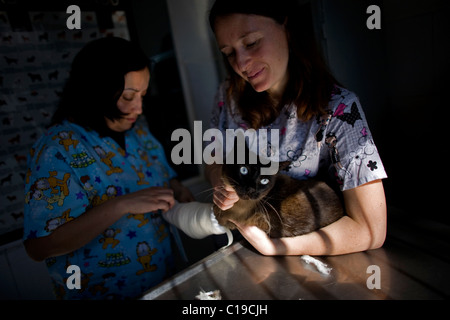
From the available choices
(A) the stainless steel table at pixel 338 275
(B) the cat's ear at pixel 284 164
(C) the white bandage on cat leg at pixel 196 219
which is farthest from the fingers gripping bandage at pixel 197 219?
(B) the cat's ear at pixel 284 164

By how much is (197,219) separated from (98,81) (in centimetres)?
75

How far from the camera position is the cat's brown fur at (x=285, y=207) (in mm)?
1132

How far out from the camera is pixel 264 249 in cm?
108

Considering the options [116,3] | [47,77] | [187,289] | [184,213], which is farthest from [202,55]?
[187,289]

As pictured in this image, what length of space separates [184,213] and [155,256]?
284mm

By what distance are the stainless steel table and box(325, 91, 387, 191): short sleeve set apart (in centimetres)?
29

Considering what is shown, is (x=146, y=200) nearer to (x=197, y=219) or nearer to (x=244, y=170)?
(x=197, y=219)

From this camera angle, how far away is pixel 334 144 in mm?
1022

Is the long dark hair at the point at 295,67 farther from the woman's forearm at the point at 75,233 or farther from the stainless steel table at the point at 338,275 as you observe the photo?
the woman's forearm at the point at 75,233

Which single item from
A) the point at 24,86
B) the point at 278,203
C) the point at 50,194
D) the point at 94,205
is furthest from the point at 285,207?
the point at 24,86

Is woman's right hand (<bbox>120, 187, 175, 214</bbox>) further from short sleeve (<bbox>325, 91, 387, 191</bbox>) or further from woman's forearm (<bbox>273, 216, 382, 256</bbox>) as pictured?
short sleeve (<bbox>325, 91, 387, 191</bbox>)

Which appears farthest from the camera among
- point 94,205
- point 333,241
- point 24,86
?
point 24,86

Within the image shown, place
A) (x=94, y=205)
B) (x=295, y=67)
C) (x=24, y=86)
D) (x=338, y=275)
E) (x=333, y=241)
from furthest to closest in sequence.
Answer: (x=24, y=86), (x=94, y=205), (x=295, y=67), (x=333, y=241), (x=338, y=275)

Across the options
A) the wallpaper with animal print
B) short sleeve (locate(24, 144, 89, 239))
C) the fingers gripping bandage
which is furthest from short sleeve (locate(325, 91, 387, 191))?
the wallpaper with animal print
